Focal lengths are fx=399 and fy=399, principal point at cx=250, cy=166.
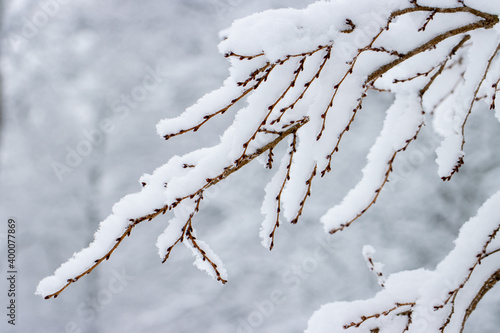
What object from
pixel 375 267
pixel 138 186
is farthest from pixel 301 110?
pixel 138 186

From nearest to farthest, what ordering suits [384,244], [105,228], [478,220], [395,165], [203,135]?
1. [105,228]
2. [478,220]
3. [395,165]
4. [384,244]
5. [203,135]

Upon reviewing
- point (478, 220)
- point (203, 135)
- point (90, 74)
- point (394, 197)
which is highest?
point (90, 74)

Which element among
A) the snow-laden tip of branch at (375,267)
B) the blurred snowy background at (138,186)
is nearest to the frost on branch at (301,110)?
the snow-laden tip of branch at (375,267)

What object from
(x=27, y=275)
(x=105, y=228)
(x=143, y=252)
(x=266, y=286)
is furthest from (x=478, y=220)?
(x=27, y=275)

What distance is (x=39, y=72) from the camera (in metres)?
8.61

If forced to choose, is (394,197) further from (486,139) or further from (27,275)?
(27,275)

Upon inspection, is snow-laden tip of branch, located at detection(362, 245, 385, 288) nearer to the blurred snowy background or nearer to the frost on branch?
the frost on branch

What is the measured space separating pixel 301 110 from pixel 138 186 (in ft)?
23.6

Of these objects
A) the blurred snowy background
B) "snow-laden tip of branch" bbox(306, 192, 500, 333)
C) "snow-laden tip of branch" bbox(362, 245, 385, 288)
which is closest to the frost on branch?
"snow-laden tip of branch" bbox(306, 192, 500, 333)

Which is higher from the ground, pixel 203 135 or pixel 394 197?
pixel 203 135

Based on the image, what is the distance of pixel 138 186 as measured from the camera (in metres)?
8.10

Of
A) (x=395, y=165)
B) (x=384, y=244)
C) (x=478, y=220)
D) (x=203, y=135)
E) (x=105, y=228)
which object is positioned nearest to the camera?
(x=105, y=228)

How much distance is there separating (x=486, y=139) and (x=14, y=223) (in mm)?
8899

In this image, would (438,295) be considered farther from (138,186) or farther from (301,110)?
(138,186)
